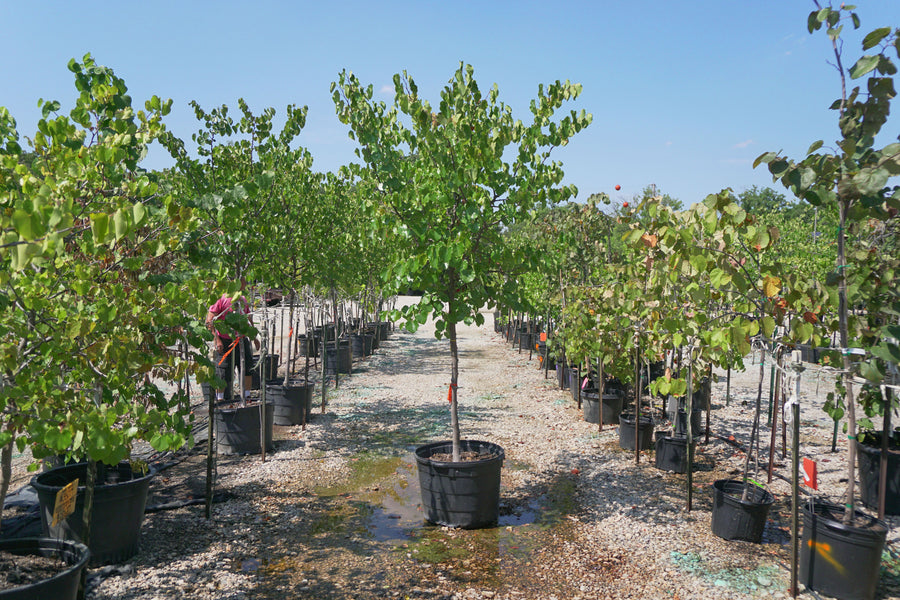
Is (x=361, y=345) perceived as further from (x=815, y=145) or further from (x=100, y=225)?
(x=100, y=225)

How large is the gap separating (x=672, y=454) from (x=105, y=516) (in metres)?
5.46

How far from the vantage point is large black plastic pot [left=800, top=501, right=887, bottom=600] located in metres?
3.86

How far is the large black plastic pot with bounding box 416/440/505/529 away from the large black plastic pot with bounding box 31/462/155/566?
88.7 inches

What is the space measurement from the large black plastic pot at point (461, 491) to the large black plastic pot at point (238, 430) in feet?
9.90

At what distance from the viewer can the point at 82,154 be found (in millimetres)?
3205

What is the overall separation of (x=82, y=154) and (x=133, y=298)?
0.83 meters

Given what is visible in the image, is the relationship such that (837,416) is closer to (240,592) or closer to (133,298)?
(240,592)

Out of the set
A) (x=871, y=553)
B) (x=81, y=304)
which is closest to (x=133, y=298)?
(x=81, y=304)

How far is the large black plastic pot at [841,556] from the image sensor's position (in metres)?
3.86

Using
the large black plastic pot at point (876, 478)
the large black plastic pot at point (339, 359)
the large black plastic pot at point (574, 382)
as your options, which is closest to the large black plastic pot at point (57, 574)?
the large black plastic pot at point (876, 478)

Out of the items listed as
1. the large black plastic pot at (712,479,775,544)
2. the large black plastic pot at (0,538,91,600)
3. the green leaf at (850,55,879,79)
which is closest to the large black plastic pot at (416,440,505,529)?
the large black plastic pot at (712,479,775,544)

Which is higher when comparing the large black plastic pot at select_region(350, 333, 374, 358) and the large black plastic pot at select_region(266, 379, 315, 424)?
the large black plastic pot at select_region(350, 333, 374, 358)

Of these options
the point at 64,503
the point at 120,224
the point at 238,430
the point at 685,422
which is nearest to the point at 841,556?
the point at 685,422

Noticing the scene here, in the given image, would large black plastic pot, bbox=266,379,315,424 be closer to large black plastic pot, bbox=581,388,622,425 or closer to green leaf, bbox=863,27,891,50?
large black plastic pot, bbox=581,388,622,425
